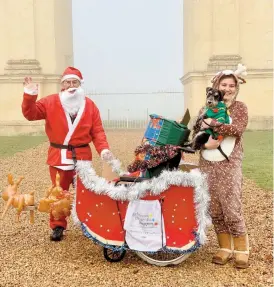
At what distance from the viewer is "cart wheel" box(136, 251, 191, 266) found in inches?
139

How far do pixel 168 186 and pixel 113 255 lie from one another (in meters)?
0.72

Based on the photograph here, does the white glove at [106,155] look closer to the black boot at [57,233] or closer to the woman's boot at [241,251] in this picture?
the black boot at [57,233]

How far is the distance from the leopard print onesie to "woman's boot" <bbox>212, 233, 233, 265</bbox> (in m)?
0.11

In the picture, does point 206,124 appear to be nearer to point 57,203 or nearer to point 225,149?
point 225,149

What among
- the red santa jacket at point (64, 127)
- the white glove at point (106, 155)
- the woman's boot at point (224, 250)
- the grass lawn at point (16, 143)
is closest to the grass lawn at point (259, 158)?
the woman's boot at point (224, 250)

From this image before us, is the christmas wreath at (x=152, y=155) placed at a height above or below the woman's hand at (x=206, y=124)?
below

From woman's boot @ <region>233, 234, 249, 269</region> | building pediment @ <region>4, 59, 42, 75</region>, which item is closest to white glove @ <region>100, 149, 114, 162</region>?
woman's boot @ <region>233, 234, 249, 269</region>

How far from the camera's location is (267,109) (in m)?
15.5

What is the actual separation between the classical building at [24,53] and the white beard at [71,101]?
11550mm

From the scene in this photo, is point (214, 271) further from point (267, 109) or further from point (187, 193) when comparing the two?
point (267, 109)

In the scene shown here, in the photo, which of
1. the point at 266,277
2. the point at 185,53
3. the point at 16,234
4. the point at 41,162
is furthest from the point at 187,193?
the point at 185,53

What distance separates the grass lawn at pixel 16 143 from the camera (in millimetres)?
11211

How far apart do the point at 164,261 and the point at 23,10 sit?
1362 centimetres

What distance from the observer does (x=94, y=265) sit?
3.58 meters
